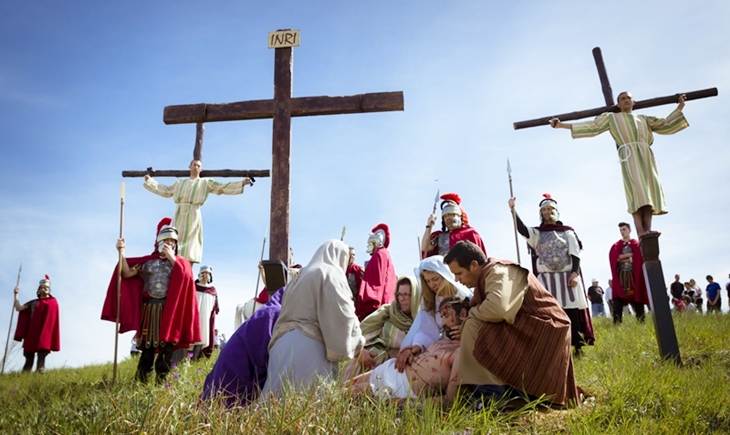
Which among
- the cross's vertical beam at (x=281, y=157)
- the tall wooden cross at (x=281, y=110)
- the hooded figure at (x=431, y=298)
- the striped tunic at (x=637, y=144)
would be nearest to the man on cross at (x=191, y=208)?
the tall wooden cross at (x=281, y=110)

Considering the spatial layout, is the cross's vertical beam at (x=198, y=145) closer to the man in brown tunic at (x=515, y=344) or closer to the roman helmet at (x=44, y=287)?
the roman helmet at (x=44, y=287)

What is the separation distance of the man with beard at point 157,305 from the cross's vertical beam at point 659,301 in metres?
5.06

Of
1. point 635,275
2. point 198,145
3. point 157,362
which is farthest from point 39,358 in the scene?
point 635,275

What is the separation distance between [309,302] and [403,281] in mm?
1550

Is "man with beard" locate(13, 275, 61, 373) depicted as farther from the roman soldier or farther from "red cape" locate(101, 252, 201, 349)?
"red cape" locate(101, 252, 201, 349)

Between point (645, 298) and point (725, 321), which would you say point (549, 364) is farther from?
point (645, 298)

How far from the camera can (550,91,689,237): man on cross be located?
6312 millimetres

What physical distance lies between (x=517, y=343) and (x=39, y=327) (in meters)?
10.2

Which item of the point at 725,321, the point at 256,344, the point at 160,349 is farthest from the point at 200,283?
the point at 725,321

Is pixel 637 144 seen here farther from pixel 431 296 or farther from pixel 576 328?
pixel 431 296

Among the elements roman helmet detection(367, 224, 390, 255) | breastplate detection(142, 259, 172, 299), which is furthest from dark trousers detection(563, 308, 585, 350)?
breastplate detection(142, 259, 172, 299)

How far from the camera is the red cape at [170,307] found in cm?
628

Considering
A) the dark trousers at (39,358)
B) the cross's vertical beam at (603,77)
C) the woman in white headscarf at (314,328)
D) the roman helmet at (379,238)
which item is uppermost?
the cross's vertical beam at (603,77)

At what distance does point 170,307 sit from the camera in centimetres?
630
